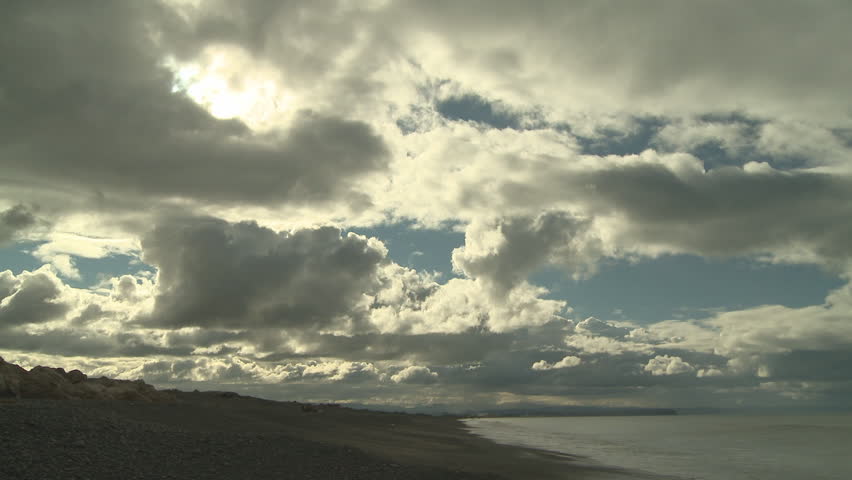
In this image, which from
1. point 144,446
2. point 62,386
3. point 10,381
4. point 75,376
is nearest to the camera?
point 144,446

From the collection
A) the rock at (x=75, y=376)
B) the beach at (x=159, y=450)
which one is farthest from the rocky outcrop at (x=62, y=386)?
the beach at (x=159, y=450)

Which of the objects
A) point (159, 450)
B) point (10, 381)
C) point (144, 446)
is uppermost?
point (10, 381)

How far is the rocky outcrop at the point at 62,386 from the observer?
3127 centimetres

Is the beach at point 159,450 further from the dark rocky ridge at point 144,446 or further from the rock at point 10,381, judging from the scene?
the rock at point 10,381

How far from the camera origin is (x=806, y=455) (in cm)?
6241

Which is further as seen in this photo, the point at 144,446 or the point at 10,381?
the point at 10,381

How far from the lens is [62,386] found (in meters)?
33.8

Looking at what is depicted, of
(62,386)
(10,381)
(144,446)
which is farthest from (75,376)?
(144,446)

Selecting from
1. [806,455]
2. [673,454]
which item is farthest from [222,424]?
[806,455]

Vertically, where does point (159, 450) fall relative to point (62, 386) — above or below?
below

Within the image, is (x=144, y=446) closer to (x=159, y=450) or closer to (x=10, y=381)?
(x=159, y=450)

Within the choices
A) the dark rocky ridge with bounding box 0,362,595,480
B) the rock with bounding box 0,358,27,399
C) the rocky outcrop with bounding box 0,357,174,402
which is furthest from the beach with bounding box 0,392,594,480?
the rock with bounding box 0,358,27,399

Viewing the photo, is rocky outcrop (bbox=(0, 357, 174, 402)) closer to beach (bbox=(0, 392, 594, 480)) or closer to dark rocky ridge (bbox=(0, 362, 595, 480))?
dark rocky ridge (bbox=(0, 362, 595, 480))

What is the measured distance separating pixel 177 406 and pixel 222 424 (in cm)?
452
